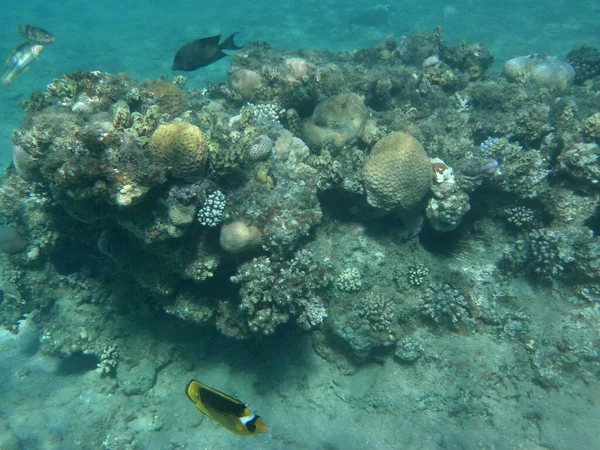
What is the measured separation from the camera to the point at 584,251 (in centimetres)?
594

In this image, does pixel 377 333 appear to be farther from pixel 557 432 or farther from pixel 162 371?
pixel 162 371

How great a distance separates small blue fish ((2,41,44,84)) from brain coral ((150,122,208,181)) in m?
7.39

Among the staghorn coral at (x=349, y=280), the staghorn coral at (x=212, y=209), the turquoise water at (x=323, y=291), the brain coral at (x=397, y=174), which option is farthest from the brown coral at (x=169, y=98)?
the staghorn coral at (x=349, y=280)

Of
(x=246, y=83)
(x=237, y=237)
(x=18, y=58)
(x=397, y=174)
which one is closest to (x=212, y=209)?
(x=237, y=237)

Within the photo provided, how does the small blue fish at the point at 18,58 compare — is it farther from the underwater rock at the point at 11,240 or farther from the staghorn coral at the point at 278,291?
the staghorn coral at the point at 278,291

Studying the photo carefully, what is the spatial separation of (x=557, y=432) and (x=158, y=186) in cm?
749

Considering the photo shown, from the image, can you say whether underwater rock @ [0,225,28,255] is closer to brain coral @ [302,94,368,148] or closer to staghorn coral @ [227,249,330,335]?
staghorn coral @ [227,249,330,335]

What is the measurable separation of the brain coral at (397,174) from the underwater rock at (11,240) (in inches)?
288

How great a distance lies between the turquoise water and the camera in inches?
211

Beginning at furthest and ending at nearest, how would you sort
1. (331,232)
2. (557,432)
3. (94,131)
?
(331,232) → (557,432) → (94,131)

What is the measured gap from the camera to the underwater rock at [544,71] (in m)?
9.76

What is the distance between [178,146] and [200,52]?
3762mm

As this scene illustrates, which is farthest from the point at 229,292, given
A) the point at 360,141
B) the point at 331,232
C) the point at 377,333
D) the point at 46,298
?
the point at 46,298

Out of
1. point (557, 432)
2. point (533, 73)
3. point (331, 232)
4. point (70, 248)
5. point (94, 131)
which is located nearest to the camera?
point (94, 131)
